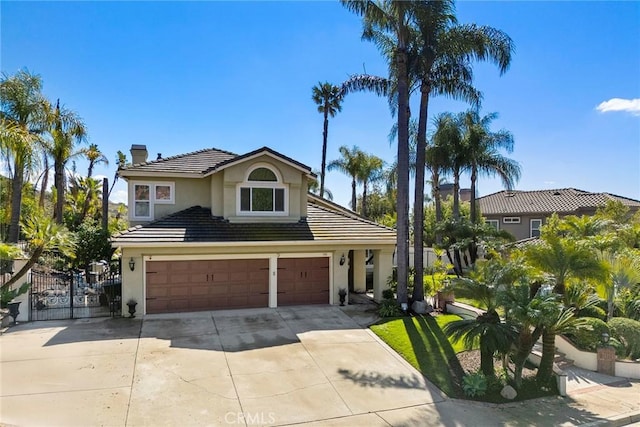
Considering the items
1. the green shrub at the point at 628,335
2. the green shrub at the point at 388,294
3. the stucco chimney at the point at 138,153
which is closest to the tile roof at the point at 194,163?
the stucco chimney at the point at 138,153

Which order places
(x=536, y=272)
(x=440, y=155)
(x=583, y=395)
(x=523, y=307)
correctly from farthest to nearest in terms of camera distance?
1. (x=440, y=155)
2. (x=536, y=272)
3. (x=583, y=395)
4. (x=523, y=307)

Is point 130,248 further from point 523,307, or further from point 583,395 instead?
point 583,395

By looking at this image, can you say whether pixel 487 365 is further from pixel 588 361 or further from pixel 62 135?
pixel 62 135

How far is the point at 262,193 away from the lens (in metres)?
16.7

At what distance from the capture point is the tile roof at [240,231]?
1402 centimetres

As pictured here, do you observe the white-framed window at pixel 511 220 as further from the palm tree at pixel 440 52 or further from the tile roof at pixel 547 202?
the palm tree at pixel 440 52

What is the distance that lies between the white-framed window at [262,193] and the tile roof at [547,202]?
24332 millimetres

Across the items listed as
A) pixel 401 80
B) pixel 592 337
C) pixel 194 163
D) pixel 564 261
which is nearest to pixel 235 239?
pixel 194 163

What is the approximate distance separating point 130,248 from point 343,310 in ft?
27.8

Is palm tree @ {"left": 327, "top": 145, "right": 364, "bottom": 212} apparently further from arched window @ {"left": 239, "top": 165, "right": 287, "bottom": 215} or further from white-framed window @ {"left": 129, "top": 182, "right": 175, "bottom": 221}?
white-framed window @ {"left": 129, "top": 182, "right": 175, "bottom": 221}

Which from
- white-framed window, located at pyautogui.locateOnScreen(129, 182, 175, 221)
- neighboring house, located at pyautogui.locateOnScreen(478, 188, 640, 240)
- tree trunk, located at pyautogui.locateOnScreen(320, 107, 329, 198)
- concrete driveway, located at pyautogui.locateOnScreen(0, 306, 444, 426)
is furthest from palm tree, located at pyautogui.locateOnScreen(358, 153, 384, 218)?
concrete driveway, located at pyautogui.locateOnScreen(0, 306, 444, 426)

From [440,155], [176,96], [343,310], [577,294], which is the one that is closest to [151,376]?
[343,310]

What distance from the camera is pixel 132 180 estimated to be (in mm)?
16562

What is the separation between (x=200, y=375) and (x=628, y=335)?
12.0 metres
